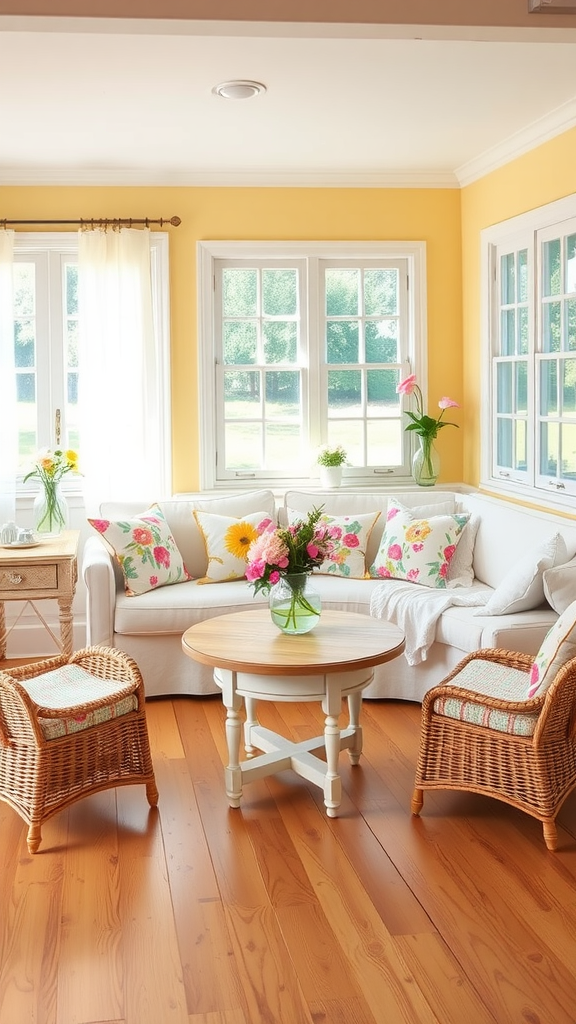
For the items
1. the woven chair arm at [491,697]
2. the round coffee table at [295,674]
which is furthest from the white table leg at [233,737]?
the woven chair arm at [491,697]

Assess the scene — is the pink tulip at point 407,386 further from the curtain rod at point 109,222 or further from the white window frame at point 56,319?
the curtain rod at point 109,222

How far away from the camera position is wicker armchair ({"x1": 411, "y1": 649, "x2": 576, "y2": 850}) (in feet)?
10.5

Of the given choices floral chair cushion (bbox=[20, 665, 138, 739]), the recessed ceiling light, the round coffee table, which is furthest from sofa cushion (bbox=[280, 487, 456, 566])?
the recessed ceiling light

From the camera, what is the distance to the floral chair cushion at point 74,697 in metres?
3.29

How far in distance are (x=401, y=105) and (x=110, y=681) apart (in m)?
2.80

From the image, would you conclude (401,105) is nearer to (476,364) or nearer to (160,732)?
(476,364)

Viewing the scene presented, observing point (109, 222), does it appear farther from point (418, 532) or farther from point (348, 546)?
point (418, 532)

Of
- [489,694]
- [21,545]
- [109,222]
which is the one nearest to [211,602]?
[21,545]

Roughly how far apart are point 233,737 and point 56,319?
10.1ft

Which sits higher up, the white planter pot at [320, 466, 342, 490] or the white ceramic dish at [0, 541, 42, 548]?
the white planter pot at [320, 466, 342, 490]

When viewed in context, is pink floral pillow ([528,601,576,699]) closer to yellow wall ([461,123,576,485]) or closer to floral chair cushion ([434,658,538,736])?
floral chair cushion ([434,658,538,736])

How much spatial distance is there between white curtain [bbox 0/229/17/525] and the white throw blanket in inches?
83.5

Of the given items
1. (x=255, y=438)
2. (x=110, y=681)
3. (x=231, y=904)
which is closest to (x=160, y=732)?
(x=110, y=681)

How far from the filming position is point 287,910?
9.27 ft
